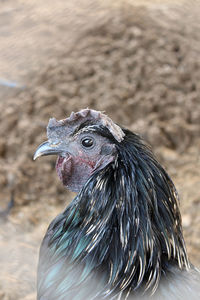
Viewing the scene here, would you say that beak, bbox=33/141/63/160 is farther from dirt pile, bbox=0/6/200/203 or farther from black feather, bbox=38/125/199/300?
dirt pile, bbox=0/6/200/203

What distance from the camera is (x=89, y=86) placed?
138 inches

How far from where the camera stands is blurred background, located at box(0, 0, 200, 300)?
10.2ft

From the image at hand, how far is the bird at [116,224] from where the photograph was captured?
5.30 ft

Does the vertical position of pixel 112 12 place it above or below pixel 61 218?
above

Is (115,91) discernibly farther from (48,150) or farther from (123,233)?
(123,233)

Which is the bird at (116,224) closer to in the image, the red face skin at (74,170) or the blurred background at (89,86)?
the red face skin at (74,170)

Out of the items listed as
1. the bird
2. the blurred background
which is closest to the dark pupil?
the bird

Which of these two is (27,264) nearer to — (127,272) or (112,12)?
(127,272)

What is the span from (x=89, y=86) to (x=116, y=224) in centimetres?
201

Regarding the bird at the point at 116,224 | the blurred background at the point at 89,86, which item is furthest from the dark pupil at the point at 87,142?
the blurred background at the point at 89,86

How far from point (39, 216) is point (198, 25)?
2125 millimetres

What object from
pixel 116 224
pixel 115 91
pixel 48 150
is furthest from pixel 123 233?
pixel 115 91

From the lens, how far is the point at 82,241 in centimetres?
167

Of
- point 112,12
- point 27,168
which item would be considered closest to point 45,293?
point 27,168
